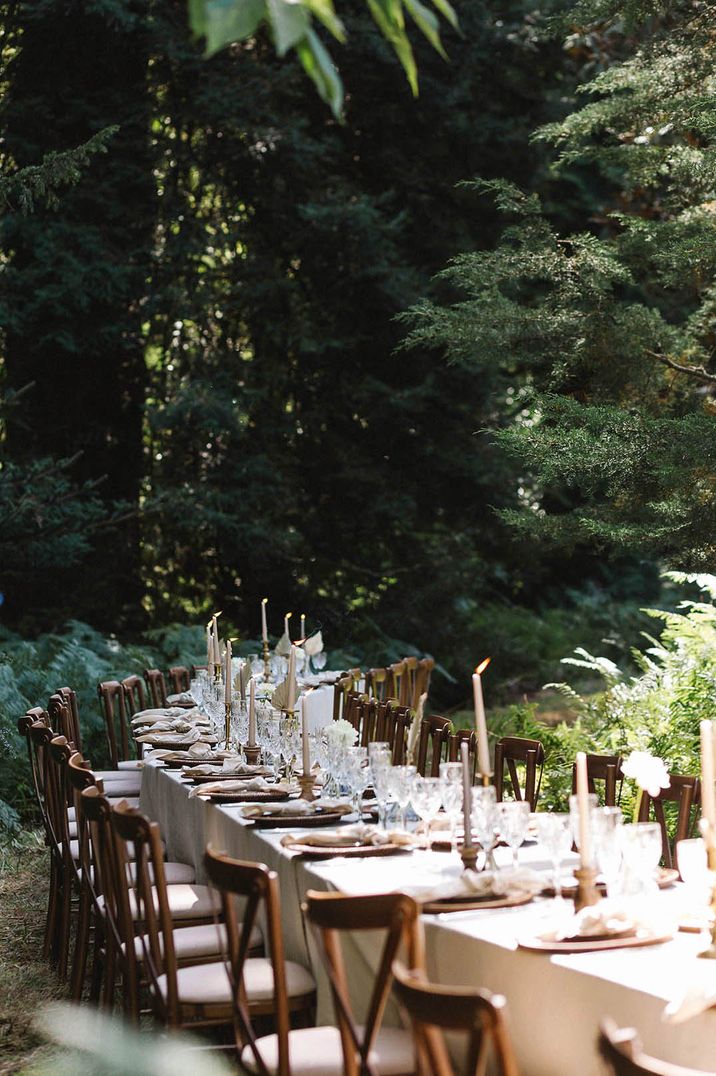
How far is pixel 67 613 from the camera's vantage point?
1287 centimetres

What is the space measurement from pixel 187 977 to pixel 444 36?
41.7 feet

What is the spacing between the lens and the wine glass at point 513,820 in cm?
345

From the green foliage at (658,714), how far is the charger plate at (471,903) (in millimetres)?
3749

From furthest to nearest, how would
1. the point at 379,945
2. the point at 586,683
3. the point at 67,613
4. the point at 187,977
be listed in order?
the point at 586,683
the point at 67,613
the point at 187,977
the point at 379,945

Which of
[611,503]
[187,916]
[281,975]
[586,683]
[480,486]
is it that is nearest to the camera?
[281,975]

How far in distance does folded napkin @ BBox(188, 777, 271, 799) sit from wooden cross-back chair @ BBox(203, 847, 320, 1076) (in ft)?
5.63

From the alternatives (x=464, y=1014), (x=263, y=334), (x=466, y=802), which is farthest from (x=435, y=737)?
(x=263, y=334)

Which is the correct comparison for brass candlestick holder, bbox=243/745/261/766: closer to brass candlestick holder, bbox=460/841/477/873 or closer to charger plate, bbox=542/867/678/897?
brass candlestick holder, bbox=460/841/477/873

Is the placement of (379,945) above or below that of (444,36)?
below

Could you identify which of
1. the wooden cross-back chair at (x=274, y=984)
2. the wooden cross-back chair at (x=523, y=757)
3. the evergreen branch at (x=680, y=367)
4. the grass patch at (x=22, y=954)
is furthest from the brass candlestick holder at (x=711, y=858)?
the evergreen branch at (x=680, y=367)

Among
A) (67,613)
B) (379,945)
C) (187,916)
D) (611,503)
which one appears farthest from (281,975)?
(67,613)

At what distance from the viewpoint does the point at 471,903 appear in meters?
3.33

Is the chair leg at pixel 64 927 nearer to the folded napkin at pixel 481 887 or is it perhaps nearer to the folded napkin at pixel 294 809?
the folded napkin at pixel 294 809

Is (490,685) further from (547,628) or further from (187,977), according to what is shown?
(187,977)
